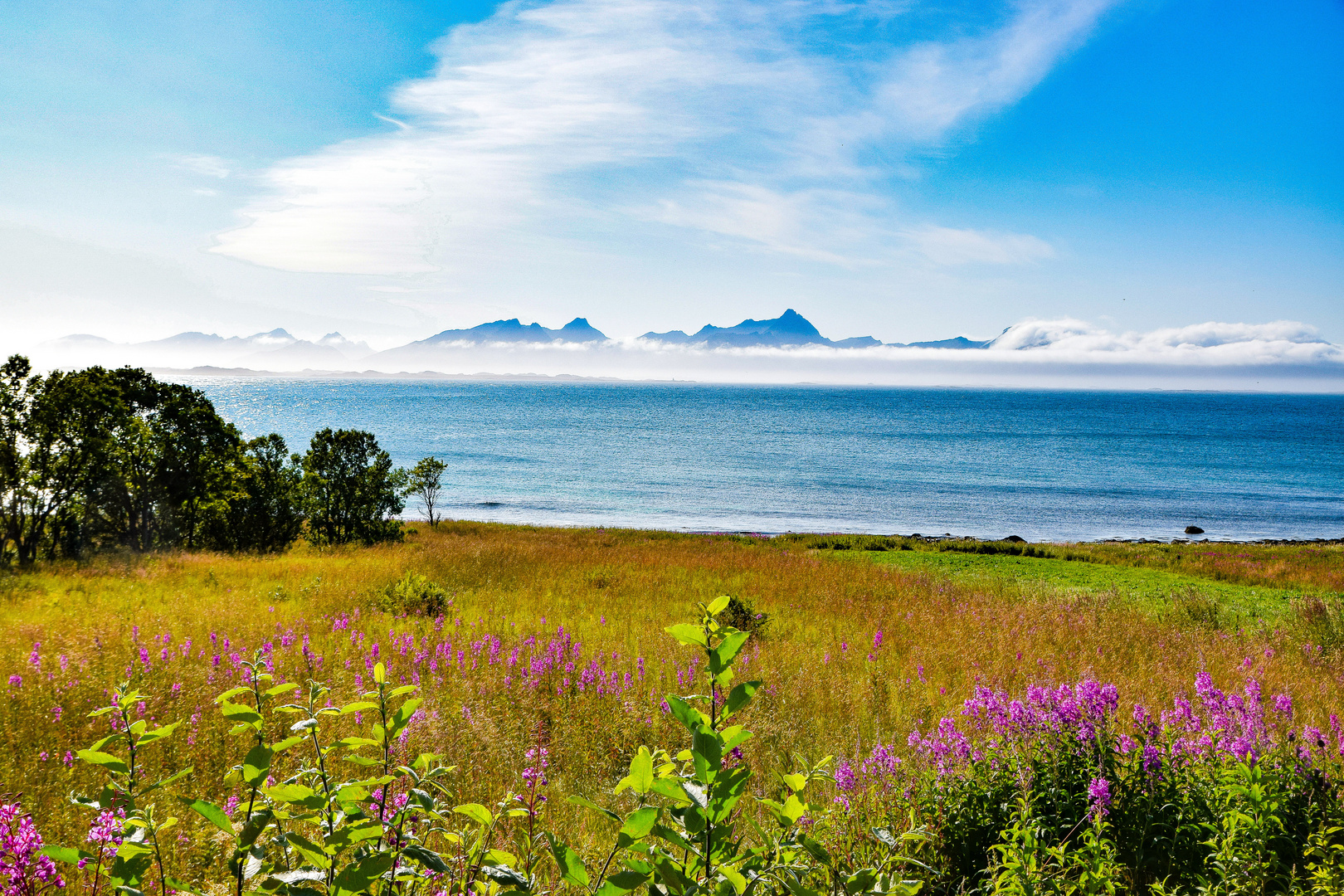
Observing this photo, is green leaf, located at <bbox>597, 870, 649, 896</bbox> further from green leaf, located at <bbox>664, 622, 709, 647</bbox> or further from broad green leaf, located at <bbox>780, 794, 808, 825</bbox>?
green leaf, located at <bbox>664, 622, 709, 647</bbox>

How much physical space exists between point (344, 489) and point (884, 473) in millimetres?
60625

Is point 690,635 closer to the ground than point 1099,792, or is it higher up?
higher up

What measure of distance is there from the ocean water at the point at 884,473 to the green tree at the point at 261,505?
956 inches

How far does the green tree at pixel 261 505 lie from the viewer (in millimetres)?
19438

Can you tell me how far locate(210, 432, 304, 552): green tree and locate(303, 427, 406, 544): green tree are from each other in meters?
0.51

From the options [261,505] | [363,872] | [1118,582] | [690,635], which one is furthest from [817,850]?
[261,505]

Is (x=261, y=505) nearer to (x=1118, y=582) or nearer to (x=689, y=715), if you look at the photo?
(x=689, y=715)

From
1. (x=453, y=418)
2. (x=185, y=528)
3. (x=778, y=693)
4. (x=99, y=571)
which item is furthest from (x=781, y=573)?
(x=453, y=418)

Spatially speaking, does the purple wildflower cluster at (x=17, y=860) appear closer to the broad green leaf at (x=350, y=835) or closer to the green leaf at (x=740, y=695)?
the broad green leaf at (x=350, y=835)

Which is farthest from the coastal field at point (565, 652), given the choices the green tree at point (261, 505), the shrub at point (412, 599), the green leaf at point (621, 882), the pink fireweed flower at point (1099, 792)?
the green tree at point (261, 505)

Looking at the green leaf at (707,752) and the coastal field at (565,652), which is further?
the coastal field at (565,652)

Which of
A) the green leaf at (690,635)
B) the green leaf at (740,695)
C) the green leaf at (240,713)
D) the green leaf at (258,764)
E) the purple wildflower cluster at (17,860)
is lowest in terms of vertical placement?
the purple wildflower cluster at (17,860)

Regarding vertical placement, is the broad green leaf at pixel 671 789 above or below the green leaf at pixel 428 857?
above

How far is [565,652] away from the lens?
7.34 meters
